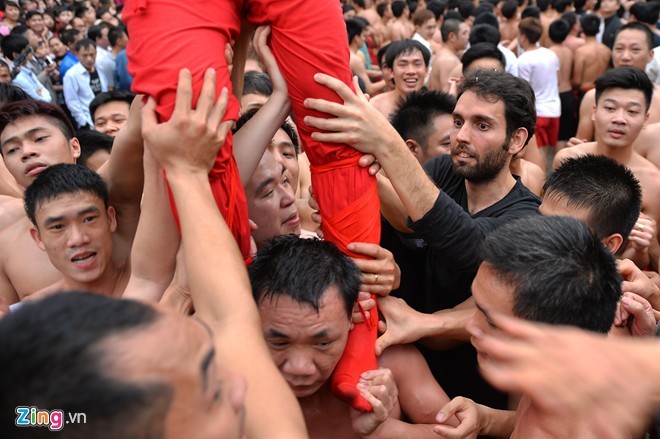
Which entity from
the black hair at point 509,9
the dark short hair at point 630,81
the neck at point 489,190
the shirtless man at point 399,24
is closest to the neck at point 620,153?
the dark short hair at point 630,81

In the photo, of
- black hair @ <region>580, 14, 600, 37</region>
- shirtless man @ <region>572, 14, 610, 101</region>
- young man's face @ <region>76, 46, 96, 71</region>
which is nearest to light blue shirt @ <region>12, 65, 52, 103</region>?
young man's face @ <region>76, 46, 96, 71</region>

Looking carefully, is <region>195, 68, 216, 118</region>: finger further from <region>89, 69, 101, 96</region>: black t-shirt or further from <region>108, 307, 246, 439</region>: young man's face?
<region>89, 69, 101, 96</region>: black t-shirt

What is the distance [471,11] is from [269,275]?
1021 centimetres

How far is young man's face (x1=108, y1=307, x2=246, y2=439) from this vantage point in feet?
3.54

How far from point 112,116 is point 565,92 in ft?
20.4

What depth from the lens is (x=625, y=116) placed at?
15.1 feet

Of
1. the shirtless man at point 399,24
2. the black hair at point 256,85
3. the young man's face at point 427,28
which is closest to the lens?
the black hair at point 256,85

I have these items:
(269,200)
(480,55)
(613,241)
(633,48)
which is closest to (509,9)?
(633,48)

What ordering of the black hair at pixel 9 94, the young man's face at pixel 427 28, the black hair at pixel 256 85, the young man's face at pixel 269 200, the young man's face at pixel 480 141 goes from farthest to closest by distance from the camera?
the young man's face at pixel 427 28 → the black hair at pixel 9 94 → the black hair at pixel 256 85 → the young man's face at pixel 480 141 → the young man's face at pixel 269 200

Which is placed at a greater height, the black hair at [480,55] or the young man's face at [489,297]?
the young man's face at [489,297]

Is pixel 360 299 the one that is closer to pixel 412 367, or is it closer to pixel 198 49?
pixel 412 367

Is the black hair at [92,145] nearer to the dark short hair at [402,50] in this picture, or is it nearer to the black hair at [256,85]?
the black hair at [256,85]

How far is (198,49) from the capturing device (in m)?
1.87

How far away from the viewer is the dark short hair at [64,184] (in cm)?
281
